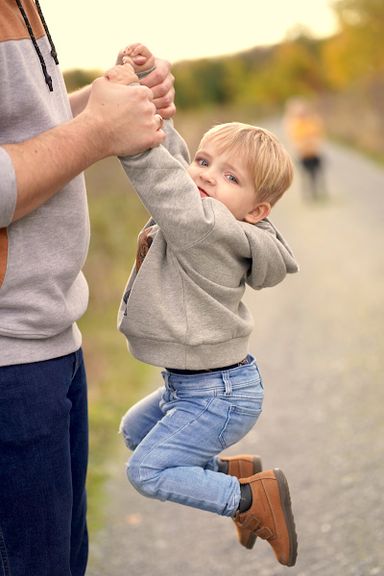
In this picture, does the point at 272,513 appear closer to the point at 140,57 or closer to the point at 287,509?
the point at 287,509

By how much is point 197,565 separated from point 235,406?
1967 mm

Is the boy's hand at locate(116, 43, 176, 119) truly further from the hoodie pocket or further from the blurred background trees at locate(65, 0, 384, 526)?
the blurred background trees at locate(65, 0, 384, 526)

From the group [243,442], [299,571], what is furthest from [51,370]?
[243,442]

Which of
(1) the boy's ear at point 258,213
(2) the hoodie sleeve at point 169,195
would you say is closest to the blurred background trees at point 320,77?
(1) the boy's ear at point 258,213

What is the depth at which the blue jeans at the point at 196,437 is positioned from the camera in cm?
250

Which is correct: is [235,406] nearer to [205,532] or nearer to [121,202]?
[205,532]

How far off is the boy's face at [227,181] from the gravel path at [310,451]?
2014 millimetres

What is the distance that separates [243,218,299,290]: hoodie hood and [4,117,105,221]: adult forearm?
1.91 feet

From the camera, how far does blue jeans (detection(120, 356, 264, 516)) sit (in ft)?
8.20

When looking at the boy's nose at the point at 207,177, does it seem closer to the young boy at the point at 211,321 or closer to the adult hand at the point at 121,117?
the young boy at the point at 211,321

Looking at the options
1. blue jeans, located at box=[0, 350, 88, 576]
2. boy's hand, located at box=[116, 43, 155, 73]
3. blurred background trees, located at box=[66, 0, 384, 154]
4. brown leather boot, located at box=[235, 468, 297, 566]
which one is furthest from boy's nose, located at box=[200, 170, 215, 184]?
blurred background trees, located at box=[66, 0, 384, 154]

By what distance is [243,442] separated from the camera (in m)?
6.05

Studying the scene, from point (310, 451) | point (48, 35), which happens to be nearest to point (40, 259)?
point (48, 35)

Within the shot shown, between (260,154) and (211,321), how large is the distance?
45 centimetres
